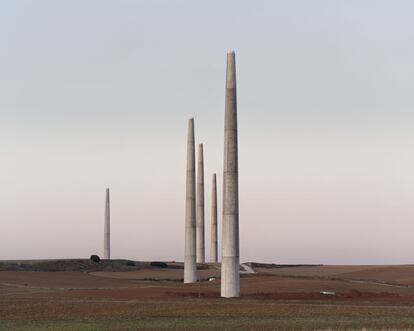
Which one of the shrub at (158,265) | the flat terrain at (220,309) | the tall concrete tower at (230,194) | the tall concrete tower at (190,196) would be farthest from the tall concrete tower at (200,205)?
the tall concrete tower at (230,194)

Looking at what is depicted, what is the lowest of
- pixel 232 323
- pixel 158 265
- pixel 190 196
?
pixel 232 323

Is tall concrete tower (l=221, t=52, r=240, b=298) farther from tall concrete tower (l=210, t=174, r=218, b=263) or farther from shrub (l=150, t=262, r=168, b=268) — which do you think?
shrub (l=150, t=262, r=168, b=268)

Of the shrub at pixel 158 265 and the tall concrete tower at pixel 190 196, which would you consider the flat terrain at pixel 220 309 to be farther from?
the shrub at pixel 158 265

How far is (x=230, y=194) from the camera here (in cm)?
7531

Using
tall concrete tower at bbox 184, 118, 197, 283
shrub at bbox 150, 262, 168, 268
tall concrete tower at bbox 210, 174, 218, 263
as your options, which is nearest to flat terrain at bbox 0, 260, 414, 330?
tall concrete tower at bbox 184, 118, 197, 283

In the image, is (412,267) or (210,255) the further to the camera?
(210,255)

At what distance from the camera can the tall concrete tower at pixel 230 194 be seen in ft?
247

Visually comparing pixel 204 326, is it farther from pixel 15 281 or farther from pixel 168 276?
pixel 168 276

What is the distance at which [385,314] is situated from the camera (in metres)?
55.9

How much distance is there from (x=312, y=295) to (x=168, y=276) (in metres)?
59.3

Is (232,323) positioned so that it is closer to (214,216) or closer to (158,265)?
(214,216)

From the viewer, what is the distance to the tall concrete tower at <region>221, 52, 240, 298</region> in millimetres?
75375

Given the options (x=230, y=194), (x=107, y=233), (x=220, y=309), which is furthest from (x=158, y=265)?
(x=220, y=309)

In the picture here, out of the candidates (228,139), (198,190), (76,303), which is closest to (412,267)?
(198,190)
